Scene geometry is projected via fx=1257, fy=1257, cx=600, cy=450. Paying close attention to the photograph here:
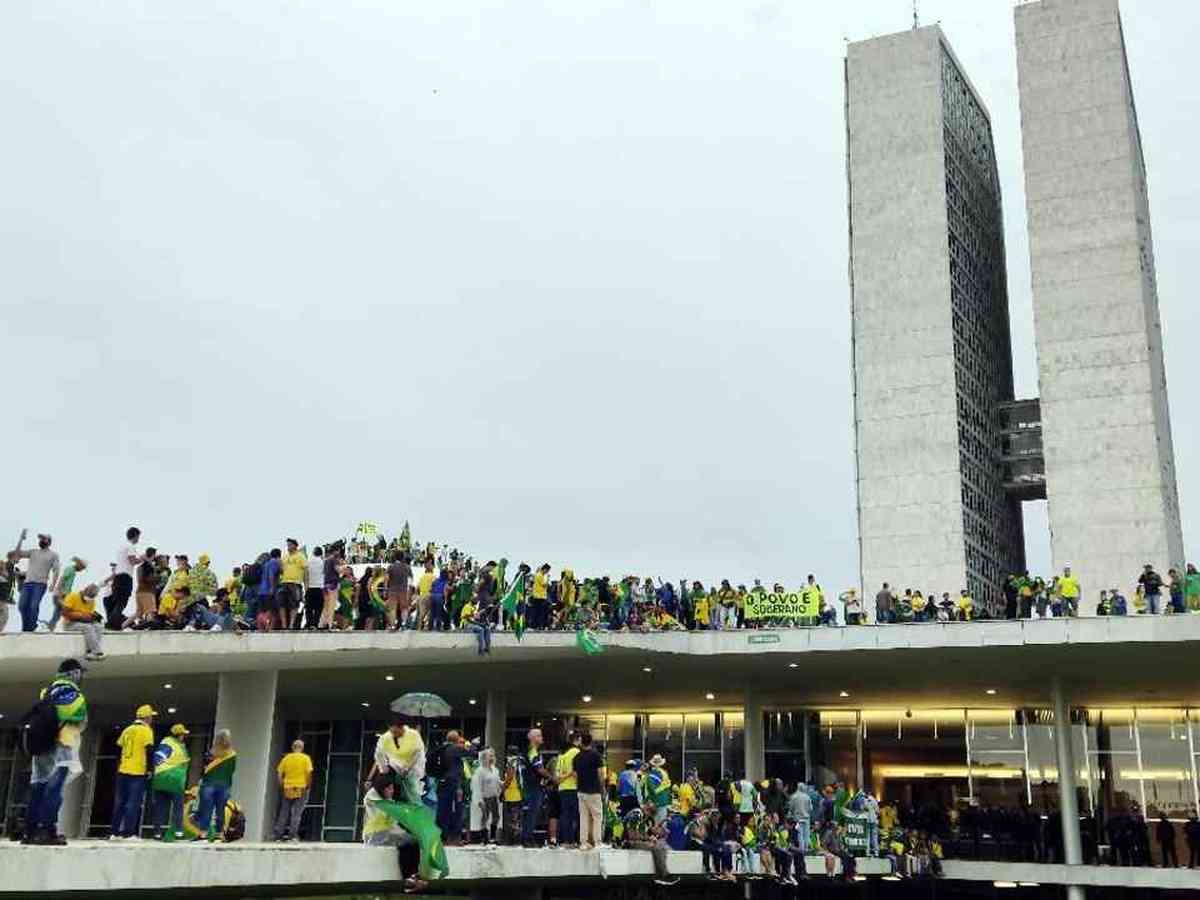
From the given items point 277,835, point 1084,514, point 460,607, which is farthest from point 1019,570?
point 277,835

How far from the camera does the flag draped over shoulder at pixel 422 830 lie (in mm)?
10008

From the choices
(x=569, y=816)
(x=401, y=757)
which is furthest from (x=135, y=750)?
(x=569, y=816)

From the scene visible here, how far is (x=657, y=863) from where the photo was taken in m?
15.0

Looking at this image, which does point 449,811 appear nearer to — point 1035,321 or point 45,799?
point 45,799

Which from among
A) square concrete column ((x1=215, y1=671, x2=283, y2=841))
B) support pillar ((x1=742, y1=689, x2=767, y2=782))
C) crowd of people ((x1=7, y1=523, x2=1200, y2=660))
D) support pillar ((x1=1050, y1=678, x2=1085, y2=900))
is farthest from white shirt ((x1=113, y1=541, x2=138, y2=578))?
support pillar ((x1=1050, y1=678, x2=1085, y2=900))

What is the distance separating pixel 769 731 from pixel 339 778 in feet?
37.6

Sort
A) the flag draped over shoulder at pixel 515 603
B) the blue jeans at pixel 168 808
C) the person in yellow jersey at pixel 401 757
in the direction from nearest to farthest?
1. the person in yellow jersey at pixel 401 757
2. the blue jeans at pixel 168 808
3. the flag draped over shoulder at pixel 515 603

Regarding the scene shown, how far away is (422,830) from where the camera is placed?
10.0 m

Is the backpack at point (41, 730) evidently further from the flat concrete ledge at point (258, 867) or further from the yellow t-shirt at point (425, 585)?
the yellow t-shirt at point (425, 585)

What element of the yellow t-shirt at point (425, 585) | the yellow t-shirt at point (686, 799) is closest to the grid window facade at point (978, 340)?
the yellow t-shirt at point (425, 585)

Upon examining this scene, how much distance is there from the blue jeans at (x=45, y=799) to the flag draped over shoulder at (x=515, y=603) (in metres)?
12.6

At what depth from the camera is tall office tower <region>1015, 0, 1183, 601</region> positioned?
77.7 metres

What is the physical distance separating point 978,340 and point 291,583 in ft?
263

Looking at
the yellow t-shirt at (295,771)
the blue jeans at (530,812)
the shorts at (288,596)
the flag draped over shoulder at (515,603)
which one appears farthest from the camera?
the flag draped over shoulder at (515,603)
